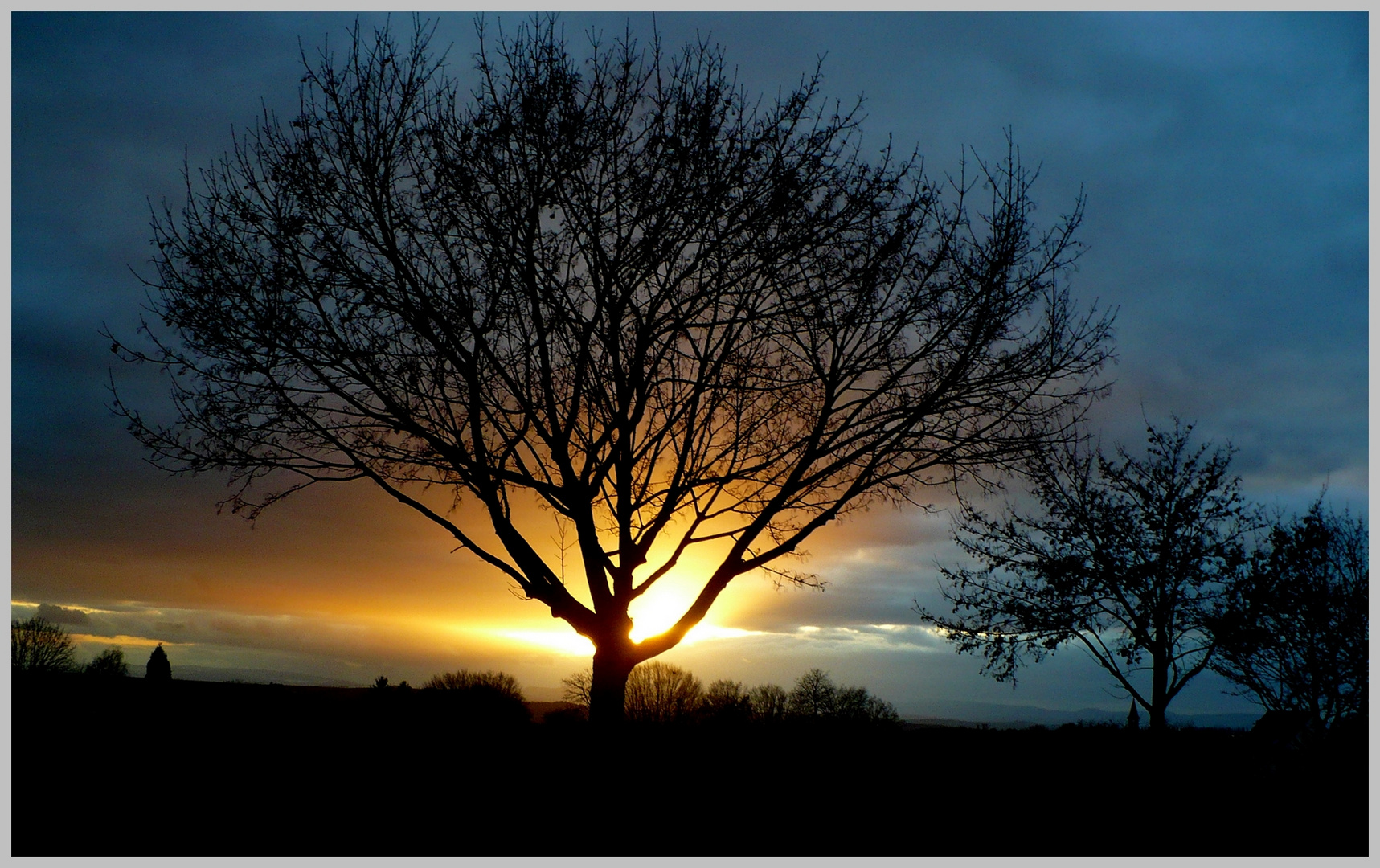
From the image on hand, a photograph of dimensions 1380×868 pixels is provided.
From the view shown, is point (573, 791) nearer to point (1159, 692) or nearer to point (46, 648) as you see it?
point (1159, 692)

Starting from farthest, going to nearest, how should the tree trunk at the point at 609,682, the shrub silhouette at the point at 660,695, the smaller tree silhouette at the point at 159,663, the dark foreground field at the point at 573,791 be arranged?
the smaller tree silhouette at the point at 159,663 < the shrub silhouette at the point at 660,695 < the tree trunk at the point at 609,682 < the dark foreground field at the point at 573,791

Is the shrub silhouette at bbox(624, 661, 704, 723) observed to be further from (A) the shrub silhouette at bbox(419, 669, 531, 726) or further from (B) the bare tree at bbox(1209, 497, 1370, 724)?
(B) the bare tree at bbox(1209, 497, 1370, 724)

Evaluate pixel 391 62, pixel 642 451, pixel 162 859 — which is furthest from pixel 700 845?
pixel 391 62

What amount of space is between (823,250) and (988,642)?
12726 millimetres

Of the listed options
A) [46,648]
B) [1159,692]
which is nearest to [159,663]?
[46,648]

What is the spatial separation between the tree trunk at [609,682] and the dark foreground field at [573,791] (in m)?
0.48

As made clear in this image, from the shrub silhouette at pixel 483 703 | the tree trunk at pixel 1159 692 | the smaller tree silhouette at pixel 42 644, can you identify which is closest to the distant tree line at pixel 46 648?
the smaller tree silhouette at pixel 42 644

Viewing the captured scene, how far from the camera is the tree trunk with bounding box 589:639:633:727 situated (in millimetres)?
11492

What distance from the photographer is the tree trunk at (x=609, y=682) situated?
11492 mm

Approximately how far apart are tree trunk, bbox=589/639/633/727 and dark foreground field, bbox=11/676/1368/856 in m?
0.48

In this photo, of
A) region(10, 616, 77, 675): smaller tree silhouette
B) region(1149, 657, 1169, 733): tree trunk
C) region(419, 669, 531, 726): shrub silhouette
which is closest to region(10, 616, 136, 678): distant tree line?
region(10, 616, 77, 675): smaller tree silhouette

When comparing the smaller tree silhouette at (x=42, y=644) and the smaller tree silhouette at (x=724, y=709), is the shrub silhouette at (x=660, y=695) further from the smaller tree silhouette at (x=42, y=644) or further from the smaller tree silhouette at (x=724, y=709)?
the smaller tree silhouette at (x=42, y=644)

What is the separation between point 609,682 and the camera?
38.5 ft

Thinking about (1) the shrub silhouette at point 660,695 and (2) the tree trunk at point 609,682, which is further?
(1) the shrub silhouette at point 660,695
